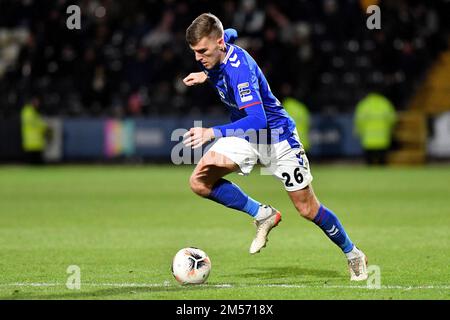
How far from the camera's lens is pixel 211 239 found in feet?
35.0

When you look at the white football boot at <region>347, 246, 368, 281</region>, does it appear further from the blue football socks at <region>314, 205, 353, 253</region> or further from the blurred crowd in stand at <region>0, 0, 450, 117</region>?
the blurred crowd in stand at <region>0, 0, 450, 117</region>

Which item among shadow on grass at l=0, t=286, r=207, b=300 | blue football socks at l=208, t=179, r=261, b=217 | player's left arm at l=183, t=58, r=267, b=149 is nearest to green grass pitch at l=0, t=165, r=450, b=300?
shadow on grass at l=0, t=286, r=207, b=300

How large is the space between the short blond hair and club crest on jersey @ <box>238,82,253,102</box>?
1.59 feet

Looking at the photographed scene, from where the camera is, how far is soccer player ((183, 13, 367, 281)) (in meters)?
7.46

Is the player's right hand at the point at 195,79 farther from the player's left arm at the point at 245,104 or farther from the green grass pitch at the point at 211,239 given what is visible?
the green grass pitch at the point at 211,239

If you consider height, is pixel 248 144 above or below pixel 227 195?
above

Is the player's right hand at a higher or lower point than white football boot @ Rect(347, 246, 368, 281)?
higher

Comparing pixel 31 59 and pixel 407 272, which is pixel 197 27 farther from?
pixel 31 59

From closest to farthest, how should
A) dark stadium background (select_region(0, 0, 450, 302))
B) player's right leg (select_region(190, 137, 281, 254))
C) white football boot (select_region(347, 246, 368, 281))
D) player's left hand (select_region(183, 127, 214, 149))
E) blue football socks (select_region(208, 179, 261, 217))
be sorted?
player's left hand (select_region(183, 127, 214, 149)) < white football boot (select_region(347, 246, 368, 281)) < player's right leg (select_region(190, 137, 281, 254)) < blue football socks (select_region(208, 179, 261, 217)) < dark stadium background (select_region(0, 0, 450, 302))

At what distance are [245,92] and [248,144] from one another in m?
0.64

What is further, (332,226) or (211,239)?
(211,239)

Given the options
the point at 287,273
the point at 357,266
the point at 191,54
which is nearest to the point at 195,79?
the point at 287,273

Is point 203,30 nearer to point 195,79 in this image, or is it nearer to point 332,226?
point 195,79
